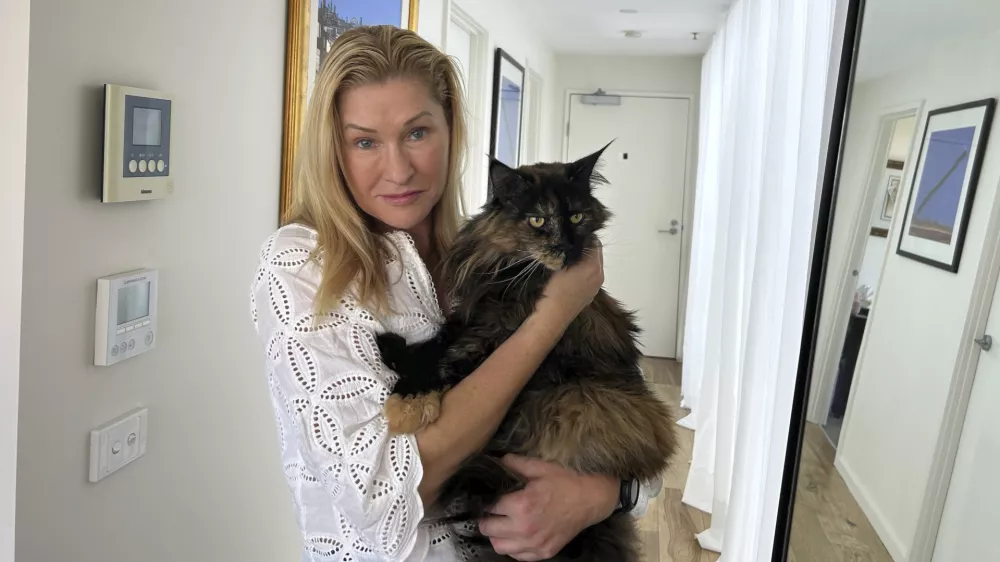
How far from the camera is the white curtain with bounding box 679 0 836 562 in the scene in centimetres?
200

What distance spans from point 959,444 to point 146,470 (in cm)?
143

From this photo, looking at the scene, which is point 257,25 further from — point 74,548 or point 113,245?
point 74,548

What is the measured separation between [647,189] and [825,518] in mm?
5435

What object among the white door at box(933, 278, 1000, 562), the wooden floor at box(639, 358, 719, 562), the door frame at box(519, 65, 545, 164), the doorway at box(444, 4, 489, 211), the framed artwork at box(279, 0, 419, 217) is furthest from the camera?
the door frame at box(519, 65, 545, 164)

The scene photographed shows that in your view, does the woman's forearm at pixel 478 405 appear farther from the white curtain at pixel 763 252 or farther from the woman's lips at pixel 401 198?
the white curtain at pixel 763 252

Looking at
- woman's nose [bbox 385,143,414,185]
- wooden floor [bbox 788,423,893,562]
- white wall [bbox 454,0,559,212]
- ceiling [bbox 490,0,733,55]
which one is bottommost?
wooden floor [bbox 788,423,893,562]

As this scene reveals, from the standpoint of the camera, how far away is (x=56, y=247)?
106 cm

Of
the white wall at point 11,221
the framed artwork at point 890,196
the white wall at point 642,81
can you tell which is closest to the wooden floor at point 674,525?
the framed artwork at point 890,196

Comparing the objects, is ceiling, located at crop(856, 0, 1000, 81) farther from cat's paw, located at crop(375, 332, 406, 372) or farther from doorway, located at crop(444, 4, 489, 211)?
doorway, located at crop(444, 4, 489, 211)

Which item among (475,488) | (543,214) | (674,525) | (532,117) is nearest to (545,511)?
(475,488)

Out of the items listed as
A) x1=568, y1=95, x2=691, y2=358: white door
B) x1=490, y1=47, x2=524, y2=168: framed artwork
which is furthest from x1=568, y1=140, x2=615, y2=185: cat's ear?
x1=568, y1=95, x2=691, y2=358: white door

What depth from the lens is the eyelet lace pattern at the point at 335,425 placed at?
0.91 m

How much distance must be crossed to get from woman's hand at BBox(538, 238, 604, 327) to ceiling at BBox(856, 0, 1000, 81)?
2.39 feet

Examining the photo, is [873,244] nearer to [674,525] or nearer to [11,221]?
[11,221]
